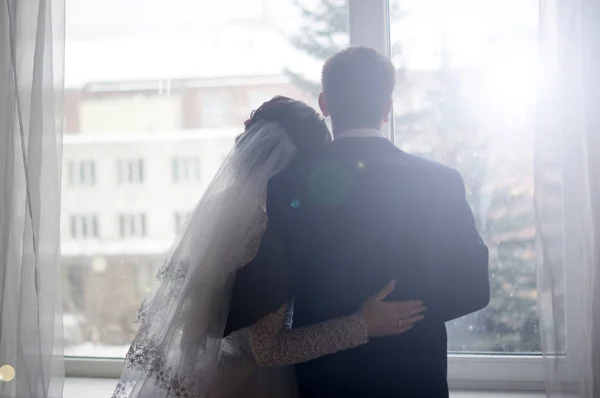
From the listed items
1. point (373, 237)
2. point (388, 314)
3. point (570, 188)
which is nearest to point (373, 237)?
point (373, 237)

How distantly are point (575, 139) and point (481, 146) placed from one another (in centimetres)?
36

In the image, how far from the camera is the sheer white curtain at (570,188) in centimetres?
158

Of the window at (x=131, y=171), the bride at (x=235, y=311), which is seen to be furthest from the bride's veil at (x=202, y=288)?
the window at (x=131, y=171)

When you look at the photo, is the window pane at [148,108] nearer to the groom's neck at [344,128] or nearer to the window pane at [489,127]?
the window pane at [489,127]

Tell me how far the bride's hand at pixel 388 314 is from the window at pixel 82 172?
3.94 ft

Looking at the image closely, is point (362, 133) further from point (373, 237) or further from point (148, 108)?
point (148, 108)

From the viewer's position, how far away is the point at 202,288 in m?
1.31

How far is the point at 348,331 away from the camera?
1266 mm

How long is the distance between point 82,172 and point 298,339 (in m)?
1.20

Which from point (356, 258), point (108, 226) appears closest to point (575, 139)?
point (356, 258)

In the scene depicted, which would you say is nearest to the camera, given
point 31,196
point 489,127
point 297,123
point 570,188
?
point 297,123

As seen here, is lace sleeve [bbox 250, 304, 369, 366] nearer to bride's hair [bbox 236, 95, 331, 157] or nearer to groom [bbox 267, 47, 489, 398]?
groom [bbox 267, 47, 489, 398]

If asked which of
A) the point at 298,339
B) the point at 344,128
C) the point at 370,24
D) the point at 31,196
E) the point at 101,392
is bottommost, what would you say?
the point at 101,392

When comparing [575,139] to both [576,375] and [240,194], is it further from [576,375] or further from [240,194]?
[240,194]
